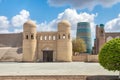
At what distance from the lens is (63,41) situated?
43.9 metres

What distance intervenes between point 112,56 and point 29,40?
1304 inches

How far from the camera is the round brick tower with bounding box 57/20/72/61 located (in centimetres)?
4384

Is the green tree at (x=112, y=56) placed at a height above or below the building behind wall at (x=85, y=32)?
below

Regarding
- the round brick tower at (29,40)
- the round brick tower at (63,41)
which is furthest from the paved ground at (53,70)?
the round brick tower at (29,40)

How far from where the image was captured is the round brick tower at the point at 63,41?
43844 millimetres

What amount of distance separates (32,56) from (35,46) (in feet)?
5.97

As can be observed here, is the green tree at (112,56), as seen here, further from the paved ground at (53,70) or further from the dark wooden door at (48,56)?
the dark wooden door at (48,56)

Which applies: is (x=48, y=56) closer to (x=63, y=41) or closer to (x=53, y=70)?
(x=63, y=41)

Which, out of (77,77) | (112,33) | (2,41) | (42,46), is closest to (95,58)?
(42,46)

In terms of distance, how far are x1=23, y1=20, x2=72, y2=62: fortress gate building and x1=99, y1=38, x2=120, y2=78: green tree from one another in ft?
102

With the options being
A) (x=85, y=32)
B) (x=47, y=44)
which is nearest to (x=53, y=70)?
(x=47, y=44)

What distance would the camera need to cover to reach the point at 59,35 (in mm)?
44125

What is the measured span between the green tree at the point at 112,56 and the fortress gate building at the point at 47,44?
102 feet

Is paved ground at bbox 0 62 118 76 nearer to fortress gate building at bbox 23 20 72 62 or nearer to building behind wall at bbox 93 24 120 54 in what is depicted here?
fortress gate building at bbox 23 20 72 62
